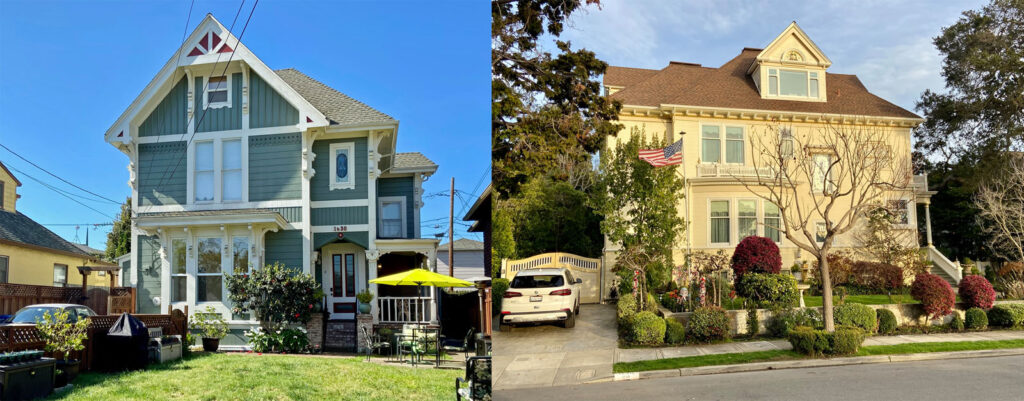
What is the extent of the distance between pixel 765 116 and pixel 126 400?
8796 millimetres

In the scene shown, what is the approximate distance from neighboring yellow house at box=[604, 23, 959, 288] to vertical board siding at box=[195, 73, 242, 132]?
5.27 m

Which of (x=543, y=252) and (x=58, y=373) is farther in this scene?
(x=543, y=252)

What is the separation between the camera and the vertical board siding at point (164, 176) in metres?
2.88

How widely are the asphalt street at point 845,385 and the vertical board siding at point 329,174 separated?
133 inches

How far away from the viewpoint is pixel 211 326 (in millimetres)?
2854

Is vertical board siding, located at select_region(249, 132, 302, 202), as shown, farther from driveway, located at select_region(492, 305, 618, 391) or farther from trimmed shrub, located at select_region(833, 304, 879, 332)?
trimmed shrub, located at select_region(833, 304, 879, 332)

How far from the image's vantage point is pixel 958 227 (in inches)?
444

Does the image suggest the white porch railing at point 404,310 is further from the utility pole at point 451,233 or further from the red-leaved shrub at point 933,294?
the red-leaved shrub at point 933,294

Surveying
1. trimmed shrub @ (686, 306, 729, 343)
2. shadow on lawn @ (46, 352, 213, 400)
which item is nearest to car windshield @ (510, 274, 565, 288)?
shadow on lawn @ (46, 352, 213, 400)

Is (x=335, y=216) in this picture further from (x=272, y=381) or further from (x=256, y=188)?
(x=272, y=381)

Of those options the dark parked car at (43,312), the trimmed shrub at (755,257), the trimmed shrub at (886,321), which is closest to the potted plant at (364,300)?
the dark parked car at (43,312)

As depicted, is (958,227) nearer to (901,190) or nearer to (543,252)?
(901,190)

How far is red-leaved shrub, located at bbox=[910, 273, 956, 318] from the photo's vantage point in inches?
410

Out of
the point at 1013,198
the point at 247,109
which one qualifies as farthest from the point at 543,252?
the point at 1013,198
